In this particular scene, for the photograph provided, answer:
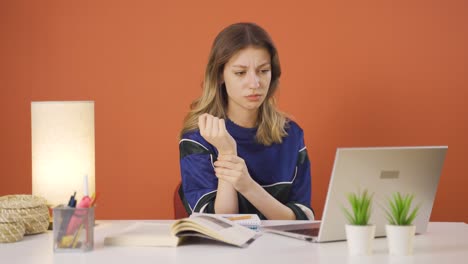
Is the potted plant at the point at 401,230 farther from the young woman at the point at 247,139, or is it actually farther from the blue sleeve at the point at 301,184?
the blue sleeve at the point at 301,184

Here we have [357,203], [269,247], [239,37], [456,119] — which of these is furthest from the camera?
[456,119]

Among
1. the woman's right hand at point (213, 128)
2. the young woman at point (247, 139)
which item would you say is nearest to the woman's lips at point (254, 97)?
the young woman at point (247, 139)

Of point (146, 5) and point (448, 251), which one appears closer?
point (448, 251)

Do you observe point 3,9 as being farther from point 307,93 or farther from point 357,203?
point 357,203

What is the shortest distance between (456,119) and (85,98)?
1726mm

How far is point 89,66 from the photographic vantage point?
3381 mm

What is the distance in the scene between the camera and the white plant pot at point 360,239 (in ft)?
5.26

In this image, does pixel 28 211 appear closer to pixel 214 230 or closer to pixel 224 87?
pixel 214 230

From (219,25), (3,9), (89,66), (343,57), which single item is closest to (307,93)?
(343,57)

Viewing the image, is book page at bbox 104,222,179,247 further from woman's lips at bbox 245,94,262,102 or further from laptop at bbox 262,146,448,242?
woman's lips at bbox 245,94,262,102

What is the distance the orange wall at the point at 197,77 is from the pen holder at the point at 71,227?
171 centimetres

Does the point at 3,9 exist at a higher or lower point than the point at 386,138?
higher

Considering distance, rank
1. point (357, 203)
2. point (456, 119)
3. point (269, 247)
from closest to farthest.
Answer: point (357, 203) → point (269, 247) → point (456, 119)

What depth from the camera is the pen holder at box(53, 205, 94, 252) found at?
1.66m
